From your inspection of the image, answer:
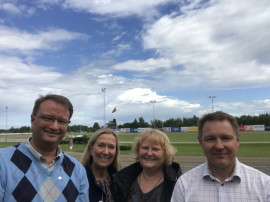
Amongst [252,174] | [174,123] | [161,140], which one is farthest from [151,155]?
[174,123]

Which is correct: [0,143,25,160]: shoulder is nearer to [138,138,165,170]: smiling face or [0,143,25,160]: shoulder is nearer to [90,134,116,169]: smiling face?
[90,134,116,169]: smiling face

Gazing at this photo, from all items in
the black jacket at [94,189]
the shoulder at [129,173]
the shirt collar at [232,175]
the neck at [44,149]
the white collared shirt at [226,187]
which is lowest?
the black jacket at [94,189]

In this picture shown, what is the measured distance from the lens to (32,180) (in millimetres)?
2320

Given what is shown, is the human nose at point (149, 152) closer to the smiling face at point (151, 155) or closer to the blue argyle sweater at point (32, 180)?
the smiling face at point (151, 155)

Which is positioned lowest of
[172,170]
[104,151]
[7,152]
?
Answer: [172,170]

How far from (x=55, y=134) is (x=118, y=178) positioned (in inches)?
52.1

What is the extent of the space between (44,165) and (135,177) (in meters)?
1.52

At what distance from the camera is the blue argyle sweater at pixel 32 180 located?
222cm

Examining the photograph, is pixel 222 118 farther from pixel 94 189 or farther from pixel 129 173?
pixel 94 189

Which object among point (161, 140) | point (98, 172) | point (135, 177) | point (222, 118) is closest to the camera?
point (222, 118)

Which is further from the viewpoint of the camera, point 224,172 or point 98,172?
point 98,172

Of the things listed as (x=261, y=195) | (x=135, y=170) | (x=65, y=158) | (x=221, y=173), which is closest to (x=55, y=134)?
(x=65, y=158)

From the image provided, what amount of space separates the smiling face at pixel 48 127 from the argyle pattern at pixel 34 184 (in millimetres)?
219

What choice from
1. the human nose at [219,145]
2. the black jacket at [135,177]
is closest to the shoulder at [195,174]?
the human nose at [219,145]
